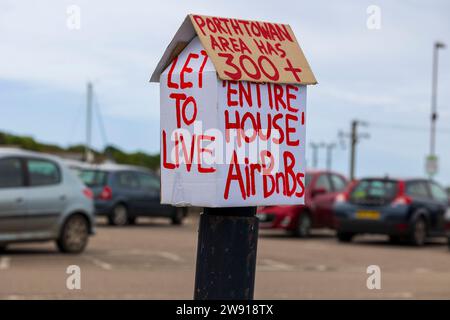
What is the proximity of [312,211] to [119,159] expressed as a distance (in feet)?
251

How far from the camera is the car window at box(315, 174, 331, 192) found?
2379cm

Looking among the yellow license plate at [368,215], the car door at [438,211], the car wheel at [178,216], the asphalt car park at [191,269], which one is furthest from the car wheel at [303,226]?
the car wheel at [178,216]

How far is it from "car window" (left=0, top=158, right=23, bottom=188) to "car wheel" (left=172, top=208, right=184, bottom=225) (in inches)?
506

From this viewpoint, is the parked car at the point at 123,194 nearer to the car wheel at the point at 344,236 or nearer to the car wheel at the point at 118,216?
the car wheel at the point at 118,216

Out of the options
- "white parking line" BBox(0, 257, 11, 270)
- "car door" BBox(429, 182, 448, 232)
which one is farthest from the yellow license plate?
"white parking line" BBox(0, 257, 11, 270)

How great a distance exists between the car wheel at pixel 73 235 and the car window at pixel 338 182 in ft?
31.5

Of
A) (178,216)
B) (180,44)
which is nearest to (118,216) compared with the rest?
(178,216)

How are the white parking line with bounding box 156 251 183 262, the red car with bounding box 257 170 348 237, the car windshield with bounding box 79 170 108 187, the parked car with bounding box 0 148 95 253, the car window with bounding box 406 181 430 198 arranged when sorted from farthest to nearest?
the car windshield with bounding box 79 170 108 187 → the red car with bounding box 257 170 348 237 → the car window with bounding box 406 181 430 198 → the white parking line with bounding box 156 251 183 262 → the parked car with bounding box 0 148 95 253

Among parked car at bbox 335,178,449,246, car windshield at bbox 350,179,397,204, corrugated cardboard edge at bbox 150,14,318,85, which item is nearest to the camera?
corrugated cardboard edge at bbox 150,14,318,85

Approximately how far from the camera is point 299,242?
68.9 ft

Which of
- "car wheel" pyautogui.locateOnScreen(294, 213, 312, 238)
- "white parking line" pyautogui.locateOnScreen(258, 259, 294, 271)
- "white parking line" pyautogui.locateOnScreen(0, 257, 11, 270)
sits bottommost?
"white parking line" pyautogui.locateOnScreen(258, 259, 294, 271)

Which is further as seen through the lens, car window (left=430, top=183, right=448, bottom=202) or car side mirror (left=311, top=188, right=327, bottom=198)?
car side mirror (left=311, top=188, right=327, bottom=198)

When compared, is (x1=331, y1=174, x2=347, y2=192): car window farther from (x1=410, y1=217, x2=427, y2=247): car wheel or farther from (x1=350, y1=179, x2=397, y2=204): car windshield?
(x1=410, y1=217, x2=427, y2=247): car wheel
